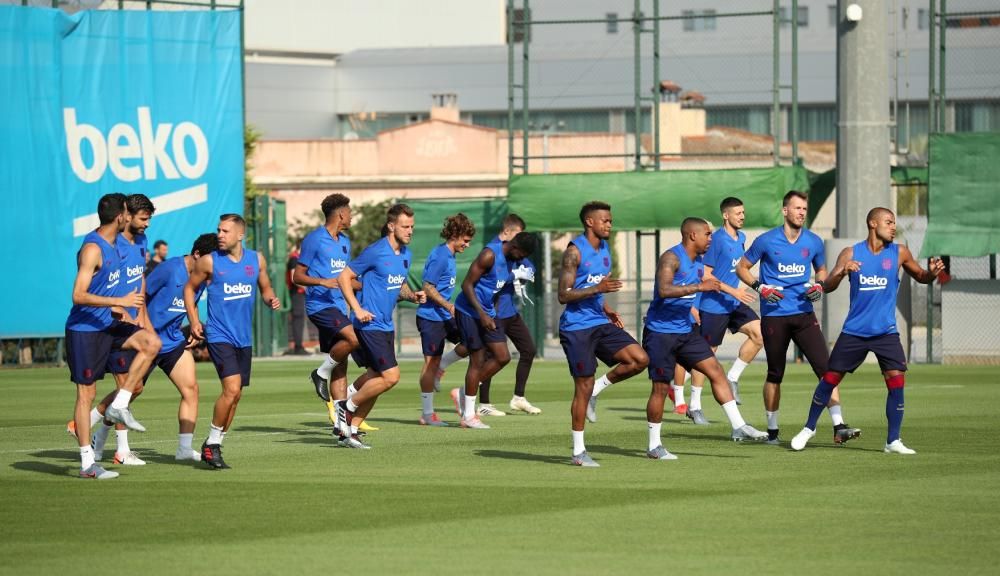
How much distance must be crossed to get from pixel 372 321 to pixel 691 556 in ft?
22.9

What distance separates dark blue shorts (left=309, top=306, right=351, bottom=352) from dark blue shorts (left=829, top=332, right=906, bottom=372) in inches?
203

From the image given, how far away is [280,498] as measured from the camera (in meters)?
12.2

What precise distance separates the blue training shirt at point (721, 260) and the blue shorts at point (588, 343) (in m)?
4.55

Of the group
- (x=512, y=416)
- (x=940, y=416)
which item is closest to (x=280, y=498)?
(x=512, y=416)

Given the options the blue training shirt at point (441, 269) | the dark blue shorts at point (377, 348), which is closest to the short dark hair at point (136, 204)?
the dark blue shorts at point (377, 348)

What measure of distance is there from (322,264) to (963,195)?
15.9 metres

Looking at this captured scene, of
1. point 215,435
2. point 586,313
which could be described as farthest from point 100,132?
point 586,313

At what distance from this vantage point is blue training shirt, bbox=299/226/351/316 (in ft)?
57.0

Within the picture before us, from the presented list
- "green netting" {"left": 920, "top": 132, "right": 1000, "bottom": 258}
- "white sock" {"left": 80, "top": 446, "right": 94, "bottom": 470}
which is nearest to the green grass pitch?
"white sock" {"left": 80, "top": 446, "right": 94, "bottom": 470}

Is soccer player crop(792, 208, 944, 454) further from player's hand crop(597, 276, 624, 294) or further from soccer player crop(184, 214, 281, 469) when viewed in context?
soccer player crop(184, 214, 281, 469)

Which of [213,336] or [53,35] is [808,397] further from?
[53,35]

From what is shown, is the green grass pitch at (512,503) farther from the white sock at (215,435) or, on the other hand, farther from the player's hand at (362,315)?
the player's hand at (362,315)

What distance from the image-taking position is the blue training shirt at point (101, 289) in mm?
13641

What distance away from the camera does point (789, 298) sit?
634 inches
